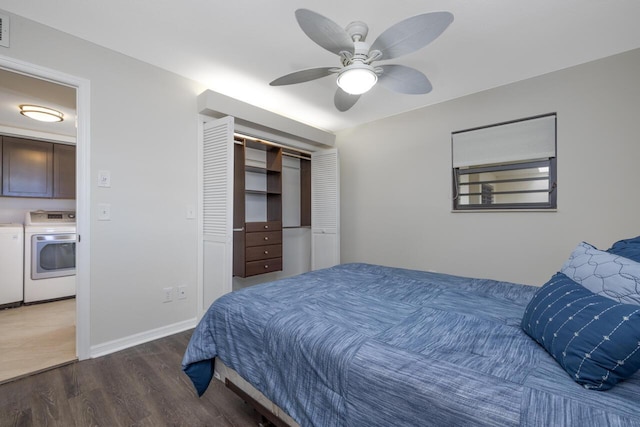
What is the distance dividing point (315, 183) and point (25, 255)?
368 cm

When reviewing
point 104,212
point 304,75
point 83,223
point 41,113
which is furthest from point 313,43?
point 41,113

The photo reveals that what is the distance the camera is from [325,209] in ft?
13.2

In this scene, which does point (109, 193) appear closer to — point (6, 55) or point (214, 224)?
point (214, 224)

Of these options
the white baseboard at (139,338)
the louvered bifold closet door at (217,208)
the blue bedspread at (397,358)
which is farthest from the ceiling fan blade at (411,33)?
the white baseboard at (139,338)

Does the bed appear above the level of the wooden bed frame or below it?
above

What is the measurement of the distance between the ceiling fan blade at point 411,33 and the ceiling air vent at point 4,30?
7.86ft

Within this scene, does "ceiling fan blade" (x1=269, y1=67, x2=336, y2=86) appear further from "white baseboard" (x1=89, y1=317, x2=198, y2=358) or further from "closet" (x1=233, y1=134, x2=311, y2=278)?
"white baseboard" (x1=89, y1=317, x2=198, y2=358)

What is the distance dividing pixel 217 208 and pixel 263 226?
753 mm

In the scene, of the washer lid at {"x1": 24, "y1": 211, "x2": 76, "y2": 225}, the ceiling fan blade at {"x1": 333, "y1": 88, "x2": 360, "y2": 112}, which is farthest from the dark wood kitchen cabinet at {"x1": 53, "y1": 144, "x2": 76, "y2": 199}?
the ceiling fan blade at {"x1": 333, "y1": 88, "x2": 360, "y2": 112}

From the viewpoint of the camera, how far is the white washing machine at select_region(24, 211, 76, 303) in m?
3.46

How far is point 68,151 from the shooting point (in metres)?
4.07

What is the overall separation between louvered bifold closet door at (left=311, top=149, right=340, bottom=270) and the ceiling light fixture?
3.06m

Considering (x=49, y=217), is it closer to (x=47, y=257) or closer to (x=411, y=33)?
(x=47, y=257)

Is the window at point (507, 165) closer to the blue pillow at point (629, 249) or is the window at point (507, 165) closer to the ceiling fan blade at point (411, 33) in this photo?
the blue pillow at point (629, 249)
